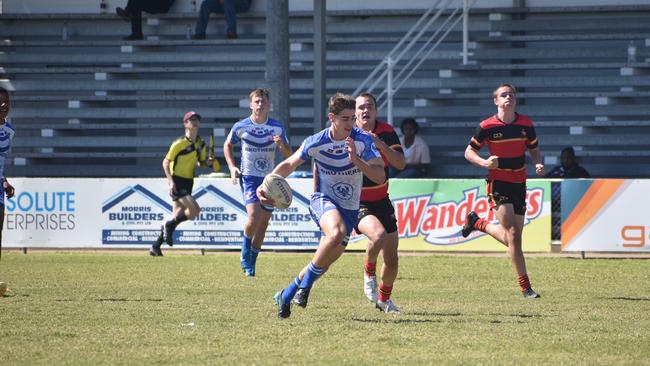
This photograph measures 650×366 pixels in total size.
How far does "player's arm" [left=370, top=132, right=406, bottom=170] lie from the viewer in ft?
36.2

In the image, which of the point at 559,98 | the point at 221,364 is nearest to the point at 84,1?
the point at 559,98

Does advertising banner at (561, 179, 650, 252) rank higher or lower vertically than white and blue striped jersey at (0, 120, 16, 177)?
lower

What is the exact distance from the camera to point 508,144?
13.5 meters

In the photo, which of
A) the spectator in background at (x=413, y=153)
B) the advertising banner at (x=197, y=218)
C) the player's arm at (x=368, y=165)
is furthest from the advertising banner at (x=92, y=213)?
the player's arm at (x=368, y=165)

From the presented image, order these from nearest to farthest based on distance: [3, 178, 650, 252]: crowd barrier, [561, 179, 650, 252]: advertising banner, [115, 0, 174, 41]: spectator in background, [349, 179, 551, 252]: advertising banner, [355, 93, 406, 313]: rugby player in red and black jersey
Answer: [355, 93, 406, 313]: rugby player in red and black jersey < [561, 179, 650, 252]: advertising banner < [3, 178, 650, 252]: crowd barrier < [349, 179, 551, 252]: advertising banner < [115, 0, 174, 41]: spectator in background

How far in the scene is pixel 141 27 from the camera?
93.2 ft

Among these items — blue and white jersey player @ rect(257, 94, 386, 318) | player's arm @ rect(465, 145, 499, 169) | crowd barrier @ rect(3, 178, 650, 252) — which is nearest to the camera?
blue and white jersey player @ rect(257, 94, 386, 318)

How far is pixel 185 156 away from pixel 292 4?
27.3ft

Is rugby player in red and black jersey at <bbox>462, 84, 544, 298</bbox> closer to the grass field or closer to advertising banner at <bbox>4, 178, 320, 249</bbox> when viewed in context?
the grass field

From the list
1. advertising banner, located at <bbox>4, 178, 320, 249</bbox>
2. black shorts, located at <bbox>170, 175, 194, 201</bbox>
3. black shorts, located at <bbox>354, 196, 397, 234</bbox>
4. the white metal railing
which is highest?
the white metal railing

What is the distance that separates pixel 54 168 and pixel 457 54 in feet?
29.8

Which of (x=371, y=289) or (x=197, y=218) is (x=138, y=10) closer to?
(x=197, y=218)

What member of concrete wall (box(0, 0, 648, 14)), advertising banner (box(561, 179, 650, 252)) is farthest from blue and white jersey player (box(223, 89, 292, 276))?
concrete wall (box(0, 0, 648, 14))

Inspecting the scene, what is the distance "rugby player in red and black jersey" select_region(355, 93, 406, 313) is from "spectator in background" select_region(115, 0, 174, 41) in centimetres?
1650
